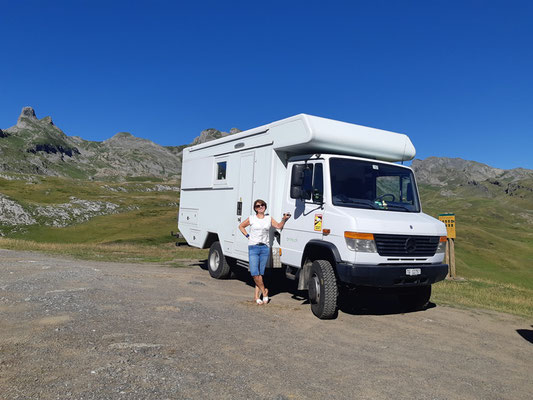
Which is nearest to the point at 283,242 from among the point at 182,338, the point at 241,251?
the point at 241,251

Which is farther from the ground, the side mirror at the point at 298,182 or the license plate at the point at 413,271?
the side mirror at the point at 298,182

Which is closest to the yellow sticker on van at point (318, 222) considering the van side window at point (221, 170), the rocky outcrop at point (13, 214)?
the van side window at point (221, 170)

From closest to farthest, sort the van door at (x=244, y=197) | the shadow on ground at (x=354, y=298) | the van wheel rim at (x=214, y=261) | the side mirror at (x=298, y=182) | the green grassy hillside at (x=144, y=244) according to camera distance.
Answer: the side mirror at (x=298, y=182)
the shadow on ground at (x=354, y=298)
the van door at (x=244, y=197)
the van wheel rim at (x=214, y=261)
the green grassy hillside at (x=144, y=244)

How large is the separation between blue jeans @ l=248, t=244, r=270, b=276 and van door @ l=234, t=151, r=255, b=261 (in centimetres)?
153

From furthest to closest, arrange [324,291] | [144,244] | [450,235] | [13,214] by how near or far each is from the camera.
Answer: [13,214] < [144,244] < [450,235] < [324,291]

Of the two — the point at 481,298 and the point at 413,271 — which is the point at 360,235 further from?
the point at 481,298

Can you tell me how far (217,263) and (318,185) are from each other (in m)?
5.23

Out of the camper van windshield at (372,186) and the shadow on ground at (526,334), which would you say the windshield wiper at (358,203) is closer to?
the camper van windshield at (372,186)

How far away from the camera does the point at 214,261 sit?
42.0 feet

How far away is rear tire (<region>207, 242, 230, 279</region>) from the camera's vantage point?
12203 mm

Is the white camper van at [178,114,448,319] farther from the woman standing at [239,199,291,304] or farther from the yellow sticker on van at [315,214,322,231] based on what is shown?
the woman standing at [239,199,291,304]

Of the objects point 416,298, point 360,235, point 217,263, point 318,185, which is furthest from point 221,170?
point 416,298

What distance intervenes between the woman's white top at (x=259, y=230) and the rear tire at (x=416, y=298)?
3.40 metres

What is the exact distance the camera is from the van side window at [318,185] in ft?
28.0
